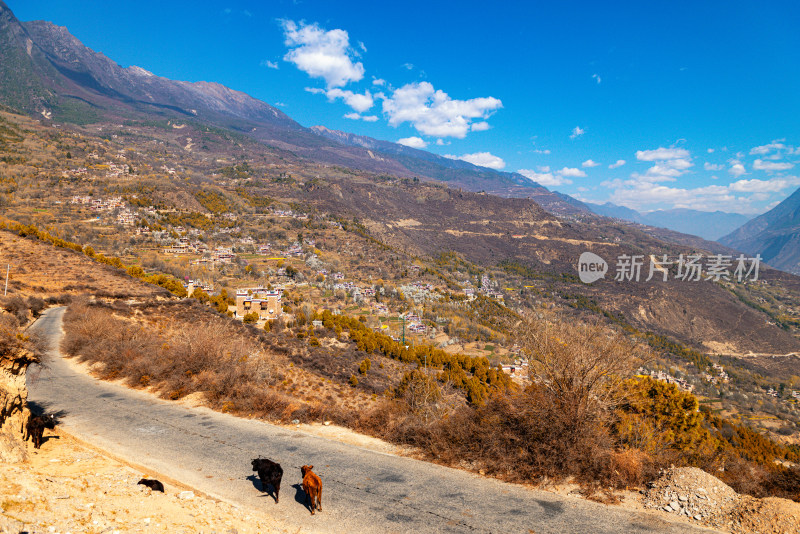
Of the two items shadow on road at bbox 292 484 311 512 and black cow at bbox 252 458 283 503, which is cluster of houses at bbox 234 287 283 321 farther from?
black cow at bbox 252 458 283 503

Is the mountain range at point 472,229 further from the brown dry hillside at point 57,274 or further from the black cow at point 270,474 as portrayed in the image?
the black cow at point 270,474

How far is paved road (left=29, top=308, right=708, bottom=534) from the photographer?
15.9ft

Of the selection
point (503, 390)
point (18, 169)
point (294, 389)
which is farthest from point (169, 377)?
point (18, 169)

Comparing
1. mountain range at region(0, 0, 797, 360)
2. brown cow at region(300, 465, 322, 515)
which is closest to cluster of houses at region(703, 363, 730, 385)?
mountain range at region(0, 0, 797, 360)

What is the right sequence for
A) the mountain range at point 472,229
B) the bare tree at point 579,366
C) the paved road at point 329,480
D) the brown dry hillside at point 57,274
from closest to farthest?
the paved road at point 329,480 → the bare tree at point 579,366 → the brown dry hillside at point 57,274 → the mountain range at point 472,229

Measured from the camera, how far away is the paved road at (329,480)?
4.84 metres

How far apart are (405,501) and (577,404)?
3235 mm

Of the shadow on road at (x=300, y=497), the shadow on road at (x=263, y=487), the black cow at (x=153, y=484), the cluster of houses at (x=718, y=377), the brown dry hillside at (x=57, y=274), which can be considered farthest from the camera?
the cluster of houses at (x=718, y=377)

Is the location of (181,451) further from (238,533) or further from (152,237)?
(152,237)

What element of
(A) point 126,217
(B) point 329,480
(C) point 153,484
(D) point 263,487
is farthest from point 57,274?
(A) point 126,217

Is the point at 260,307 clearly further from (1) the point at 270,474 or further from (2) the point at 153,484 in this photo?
(1) the point at 270,474

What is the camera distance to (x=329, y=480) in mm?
5996

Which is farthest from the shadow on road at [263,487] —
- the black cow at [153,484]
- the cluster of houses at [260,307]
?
the cluster of houses at [260,307]

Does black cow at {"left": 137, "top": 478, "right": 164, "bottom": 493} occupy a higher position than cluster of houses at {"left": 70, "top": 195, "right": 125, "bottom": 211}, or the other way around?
A: cluster of houses at {"left": 70, "top": 195, "right": 125, "bottom": 211}
